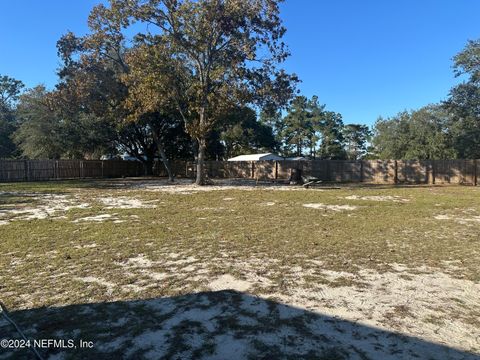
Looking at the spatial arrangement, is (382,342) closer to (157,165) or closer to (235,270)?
(235,270)

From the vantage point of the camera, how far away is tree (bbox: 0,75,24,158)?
41.2 metres

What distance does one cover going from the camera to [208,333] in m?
3.16

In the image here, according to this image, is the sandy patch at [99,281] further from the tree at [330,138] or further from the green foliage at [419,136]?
the tree at [330,138]

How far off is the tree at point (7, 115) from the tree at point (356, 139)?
159 ft

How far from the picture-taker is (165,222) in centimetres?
871

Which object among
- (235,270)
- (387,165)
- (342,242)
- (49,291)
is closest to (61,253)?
(49,291)

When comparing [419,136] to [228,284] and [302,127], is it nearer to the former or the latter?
[302,127]

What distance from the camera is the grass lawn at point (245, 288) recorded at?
3.02m

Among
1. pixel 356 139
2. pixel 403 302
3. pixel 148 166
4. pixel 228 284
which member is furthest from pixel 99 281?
pixel 356 139

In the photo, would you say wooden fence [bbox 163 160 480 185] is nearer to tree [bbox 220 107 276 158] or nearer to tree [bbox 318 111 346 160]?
tree [bbox 220 107 276 158]

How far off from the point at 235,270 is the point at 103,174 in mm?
31839

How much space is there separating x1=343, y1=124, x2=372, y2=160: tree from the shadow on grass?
62951 mm

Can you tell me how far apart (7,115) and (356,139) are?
172ft

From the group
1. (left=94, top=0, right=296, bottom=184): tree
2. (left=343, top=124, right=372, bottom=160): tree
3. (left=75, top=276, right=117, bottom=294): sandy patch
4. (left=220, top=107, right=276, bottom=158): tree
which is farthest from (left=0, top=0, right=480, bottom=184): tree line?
(left=343, top=124, right=372, bottom=160): tree
